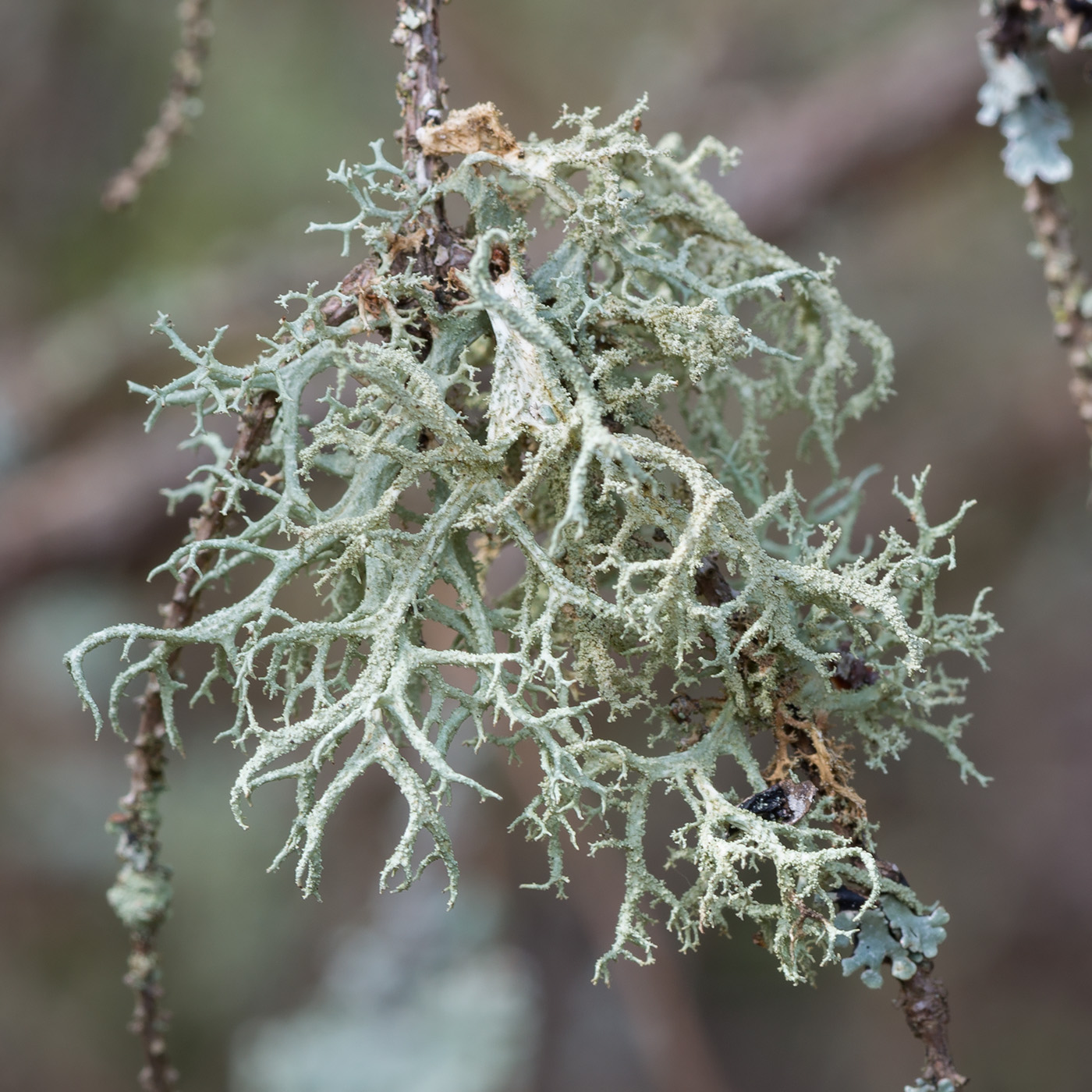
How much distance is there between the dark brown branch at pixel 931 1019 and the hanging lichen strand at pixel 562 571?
1cm

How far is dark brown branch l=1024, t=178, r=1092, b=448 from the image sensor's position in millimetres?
428

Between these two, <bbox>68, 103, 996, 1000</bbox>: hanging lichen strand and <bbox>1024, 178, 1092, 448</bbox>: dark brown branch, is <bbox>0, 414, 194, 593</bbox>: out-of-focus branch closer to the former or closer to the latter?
<bbox>68, 103, 996, 1000</bbox>: hanging lichen strand

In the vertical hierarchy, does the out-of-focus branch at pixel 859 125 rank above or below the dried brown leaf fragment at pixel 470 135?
above

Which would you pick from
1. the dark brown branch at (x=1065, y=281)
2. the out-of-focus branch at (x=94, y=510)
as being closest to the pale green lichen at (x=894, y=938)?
the dark brown branch at (x=1065, y=281)

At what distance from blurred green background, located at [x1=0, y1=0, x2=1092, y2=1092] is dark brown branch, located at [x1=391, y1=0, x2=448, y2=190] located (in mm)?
1019

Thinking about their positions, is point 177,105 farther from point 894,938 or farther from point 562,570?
point 894,938

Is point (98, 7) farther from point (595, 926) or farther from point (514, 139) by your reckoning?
point (595, 926)

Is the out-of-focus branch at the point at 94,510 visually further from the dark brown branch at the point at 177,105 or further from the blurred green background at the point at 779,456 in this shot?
the dark brown branch at the point at 177,105

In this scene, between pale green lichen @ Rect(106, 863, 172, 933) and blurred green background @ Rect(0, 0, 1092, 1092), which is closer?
pale green lichen @ Rect(106, 863, 172, 933)

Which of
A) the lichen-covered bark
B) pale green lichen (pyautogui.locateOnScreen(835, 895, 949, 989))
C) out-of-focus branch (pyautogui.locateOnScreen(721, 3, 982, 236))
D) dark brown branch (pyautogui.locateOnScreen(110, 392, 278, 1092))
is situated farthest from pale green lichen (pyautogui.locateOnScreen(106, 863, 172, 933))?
out-of-focus branch (pyautogui.locateOnScreen(721, 3, 982, 236))

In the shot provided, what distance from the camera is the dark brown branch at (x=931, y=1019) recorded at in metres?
0.48

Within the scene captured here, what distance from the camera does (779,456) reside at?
1.93m

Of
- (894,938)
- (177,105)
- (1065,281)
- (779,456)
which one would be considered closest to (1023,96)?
(1065,281)

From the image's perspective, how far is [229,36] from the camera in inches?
74.3
